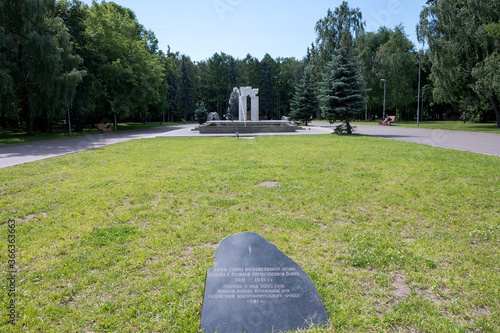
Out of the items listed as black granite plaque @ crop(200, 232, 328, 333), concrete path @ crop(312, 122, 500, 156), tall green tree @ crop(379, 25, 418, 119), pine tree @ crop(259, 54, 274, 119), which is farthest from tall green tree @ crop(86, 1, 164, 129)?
pine tree @ crop(259, 54, 274, 119)

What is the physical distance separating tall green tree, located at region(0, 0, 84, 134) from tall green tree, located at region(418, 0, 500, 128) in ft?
99.9

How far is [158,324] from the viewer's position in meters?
2.59

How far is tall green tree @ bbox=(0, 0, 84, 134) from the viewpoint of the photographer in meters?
20.2

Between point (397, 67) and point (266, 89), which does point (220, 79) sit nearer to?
point (266, 89)

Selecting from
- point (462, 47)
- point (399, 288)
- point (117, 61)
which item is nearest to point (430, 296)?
point (399, 288)

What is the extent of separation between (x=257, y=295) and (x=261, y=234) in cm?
165

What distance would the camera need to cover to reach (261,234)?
4.25 metres

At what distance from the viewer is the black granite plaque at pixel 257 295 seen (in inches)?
96.5

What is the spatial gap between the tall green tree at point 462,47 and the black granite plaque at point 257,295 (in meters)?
27.5

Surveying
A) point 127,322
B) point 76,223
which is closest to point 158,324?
point 127,322

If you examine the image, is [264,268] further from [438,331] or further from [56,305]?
[56,305]

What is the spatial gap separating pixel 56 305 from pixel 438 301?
11.5 feet

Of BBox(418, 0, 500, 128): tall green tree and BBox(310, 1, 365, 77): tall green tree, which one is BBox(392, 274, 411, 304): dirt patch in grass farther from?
BBox(310, 1, 365, 77): tall green tree

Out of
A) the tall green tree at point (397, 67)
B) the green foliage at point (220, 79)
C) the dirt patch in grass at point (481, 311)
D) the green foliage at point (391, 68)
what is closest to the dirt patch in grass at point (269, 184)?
the dirt patch in grass at point (481, 311)
